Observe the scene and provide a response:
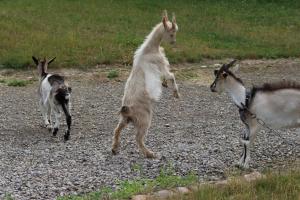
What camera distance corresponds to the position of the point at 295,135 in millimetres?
11453

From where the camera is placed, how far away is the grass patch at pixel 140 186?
786 cm

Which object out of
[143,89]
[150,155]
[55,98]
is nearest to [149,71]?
[143,89]

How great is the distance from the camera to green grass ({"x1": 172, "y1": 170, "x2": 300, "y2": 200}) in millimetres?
7582

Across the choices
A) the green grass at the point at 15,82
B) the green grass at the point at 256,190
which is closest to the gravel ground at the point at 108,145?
the green grass at the point at 15,82

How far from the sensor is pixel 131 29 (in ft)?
74.1

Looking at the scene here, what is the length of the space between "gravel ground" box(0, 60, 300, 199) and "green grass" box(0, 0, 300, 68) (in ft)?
11.7

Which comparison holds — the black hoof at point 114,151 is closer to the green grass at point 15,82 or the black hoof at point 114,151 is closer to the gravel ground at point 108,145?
the gravel ground at point 108,145

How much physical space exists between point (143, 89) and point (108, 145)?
139 centimetres

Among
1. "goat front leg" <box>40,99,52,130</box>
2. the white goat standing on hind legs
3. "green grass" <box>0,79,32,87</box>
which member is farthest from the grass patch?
"green grass" <box>0,79,32,87</box>

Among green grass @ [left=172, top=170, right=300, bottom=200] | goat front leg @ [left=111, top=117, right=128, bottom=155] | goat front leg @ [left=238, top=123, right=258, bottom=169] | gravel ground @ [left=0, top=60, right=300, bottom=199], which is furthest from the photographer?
goat front leg @ [left=111, top=117, right=128, bottom=155]

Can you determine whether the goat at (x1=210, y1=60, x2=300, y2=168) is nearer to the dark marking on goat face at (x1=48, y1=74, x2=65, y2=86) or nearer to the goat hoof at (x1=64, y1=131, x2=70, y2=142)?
the goat hoof at (x1=64, y1=131, x2=70, y2=142)

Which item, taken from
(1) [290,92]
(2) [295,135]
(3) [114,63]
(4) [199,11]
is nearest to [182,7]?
(4) [199,11]

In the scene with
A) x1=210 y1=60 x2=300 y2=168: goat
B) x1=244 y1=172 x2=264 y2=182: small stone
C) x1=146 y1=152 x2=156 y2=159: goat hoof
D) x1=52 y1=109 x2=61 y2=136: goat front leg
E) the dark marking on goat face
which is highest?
the dark marking on goat face

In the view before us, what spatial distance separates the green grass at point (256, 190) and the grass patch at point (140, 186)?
0.61 metres
